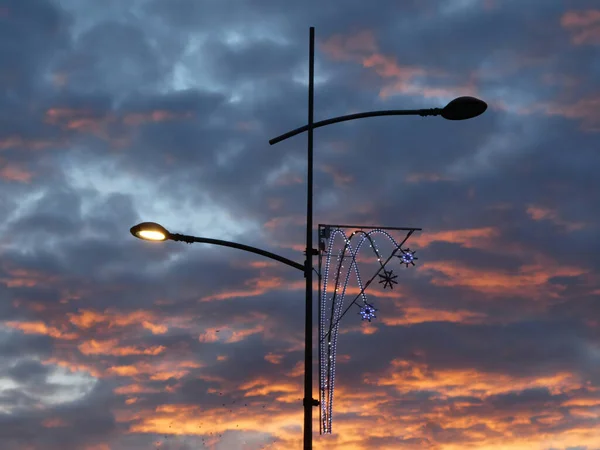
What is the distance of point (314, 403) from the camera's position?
17203 millimetres

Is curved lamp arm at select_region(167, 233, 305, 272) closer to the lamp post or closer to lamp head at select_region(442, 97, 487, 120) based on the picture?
the lamp post

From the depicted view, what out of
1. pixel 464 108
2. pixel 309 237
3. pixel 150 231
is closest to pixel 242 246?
pixel 309 237

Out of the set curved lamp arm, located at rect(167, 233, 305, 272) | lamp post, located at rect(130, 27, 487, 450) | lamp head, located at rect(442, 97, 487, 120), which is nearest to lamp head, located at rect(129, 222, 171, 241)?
lamp post, located at rect(130, 27, 487, 450)

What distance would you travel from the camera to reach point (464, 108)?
688 inches

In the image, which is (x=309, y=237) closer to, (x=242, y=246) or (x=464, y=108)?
(x=242, y=246)

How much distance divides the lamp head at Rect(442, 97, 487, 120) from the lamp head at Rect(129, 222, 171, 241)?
5.79 meters

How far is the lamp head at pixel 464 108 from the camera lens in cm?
1730

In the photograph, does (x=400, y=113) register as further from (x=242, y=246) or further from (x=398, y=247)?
(x=398, y=247)

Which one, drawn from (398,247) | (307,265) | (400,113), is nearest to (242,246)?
(307,265)

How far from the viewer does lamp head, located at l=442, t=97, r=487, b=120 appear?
56.7ft

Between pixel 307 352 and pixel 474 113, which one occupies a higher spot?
pixel 474 113

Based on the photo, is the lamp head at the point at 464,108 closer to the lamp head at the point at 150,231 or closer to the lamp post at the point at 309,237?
the lamp post at the point at 309,237

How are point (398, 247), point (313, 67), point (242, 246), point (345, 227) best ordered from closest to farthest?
1. point (242, 246)
2. point (313, 67)
3. point (345, 227)
4. point (398, 247)

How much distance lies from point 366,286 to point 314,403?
8921mm
